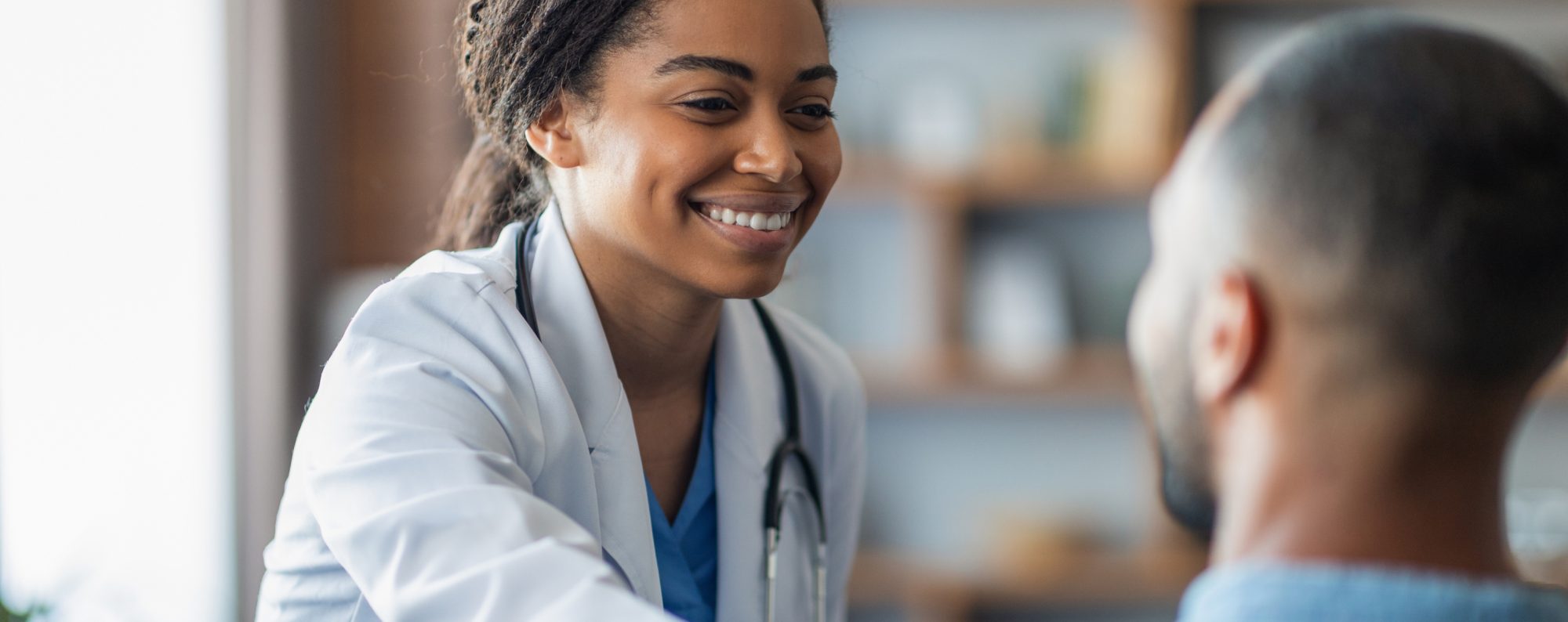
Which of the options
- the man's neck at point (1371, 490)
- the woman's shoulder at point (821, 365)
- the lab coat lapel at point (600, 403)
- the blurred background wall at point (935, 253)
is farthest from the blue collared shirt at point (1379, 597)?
the blurred background wall at point (935, 253)

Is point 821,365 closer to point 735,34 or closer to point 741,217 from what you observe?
point 741,217

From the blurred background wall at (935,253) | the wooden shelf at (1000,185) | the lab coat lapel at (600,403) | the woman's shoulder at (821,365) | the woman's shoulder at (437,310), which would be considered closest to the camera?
the woman's shoulder at (437,310)

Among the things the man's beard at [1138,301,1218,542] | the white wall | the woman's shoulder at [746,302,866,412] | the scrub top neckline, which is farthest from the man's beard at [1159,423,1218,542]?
the white wall

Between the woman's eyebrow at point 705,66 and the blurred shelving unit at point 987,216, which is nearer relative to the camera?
the woman's eyebrow at point 705,66

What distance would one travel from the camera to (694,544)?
4.88 feet

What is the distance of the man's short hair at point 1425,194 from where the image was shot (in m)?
0.71

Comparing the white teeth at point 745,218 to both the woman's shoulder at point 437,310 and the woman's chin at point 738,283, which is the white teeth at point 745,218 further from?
the woman's shoulder at point 437,310

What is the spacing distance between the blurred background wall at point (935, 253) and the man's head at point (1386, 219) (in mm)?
2373

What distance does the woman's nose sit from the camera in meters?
1.35

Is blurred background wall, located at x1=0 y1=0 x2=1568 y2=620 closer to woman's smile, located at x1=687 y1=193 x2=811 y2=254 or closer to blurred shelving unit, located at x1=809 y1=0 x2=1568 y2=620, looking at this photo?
blurred shelving unit, located at x1=809 y1=0 x2=1568 y2=620

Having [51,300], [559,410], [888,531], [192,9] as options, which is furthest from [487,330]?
[888,531]

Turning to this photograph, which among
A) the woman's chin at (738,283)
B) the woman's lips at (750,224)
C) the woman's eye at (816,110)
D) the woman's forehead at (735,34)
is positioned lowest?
the woman's chin at (738,283)

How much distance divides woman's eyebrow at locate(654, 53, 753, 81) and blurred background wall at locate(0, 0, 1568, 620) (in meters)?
1.69

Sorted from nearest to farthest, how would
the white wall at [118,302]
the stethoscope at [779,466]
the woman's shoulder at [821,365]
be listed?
the stethoscope at [779,466] → the woman's shoulder at [821,365] → the white wall at [118,302]
